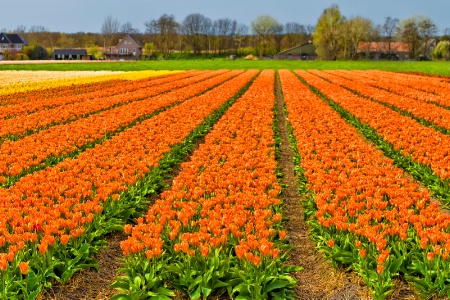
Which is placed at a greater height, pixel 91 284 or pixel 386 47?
pixel 386 47

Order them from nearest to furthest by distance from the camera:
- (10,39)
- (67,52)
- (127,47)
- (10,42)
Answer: (67,52), (10,42), (10,39), (127,47)

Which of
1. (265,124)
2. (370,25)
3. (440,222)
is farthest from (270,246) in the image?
(370,25)

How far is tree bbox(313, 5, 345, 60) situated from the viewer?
109 meters

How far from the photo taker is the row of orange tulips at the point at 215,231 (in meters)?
4.73

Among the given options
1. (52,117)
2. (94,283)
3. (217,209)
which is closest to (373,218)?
(217,209)

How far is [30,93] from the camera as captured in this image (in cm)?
2494

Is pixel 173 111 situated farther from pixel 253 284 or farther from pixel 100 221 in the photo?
pixel 253 284

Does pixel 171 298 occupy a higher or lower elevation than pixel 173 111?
lower

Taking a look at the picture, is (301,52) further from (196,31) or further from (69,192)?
(69,192)

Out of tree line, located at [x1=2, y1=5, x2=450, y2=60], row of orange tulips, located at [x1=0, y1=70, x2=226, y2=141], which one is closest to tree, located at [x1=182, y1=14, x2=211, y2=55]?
tree line, located at [x1=2, y1=5, x2=450, y2=60]

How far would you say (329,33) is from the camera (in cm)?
11031

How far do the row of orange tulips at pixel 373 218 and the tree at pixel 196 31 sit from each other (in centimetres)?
13144

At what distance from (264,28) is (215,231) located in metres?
155

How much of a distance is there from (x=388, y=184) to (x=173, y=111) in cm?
1060
